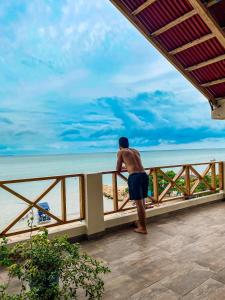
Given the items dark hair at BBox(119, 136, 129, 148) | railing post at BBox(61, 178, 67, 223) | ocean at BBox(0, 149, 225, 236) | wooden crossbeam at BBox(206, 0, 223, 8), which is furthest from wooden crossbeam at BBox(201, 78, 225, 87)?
railing post at BBox(61, 178, 67, 223)

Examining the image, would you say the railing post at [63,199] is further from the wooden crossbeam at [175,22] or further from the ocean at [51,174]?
the wooden crossbeam at [175,22]

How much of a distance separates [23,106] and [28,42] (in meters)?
11.1

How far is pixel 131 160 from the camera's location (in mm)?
3756

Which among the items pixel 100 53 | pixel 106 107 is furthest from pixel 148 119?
pixel 100 53

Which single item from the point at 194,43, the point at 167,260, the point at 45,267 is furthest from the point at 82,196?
the point at 194,43

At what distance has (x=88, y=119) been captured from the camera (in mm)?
57562

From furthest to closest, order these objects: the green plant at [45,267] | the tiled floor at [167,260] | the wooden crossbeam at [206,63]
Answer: the wooden crossbeam at [206,63]
the tiled floor at [167,260]
the green plant at [45,267]

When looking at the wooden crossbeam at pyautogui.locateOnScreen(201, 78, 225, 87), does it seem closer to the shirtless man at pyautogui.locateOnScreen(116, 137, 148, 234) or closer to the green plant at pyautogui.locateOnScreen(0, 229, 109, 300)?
the shirtless man at pyautogui.locateOnScreen(116, 137, 148, 234)

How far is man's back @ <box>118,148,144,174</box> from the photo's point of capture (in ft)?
12.3

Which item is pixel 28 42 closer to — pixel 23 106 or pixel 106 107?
pixel 23 106

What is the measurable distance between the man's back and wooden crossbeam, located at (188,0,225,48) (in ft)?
7.65

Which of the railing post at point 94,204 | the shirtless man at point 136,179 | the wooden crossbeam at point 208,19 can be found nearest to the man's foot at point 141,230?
the shirtless man at point 136,179

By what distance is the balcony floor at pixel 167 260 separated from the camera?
2209 mm

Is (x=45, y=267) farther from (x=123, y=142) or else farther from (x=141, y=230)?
(x=123, y=142)
